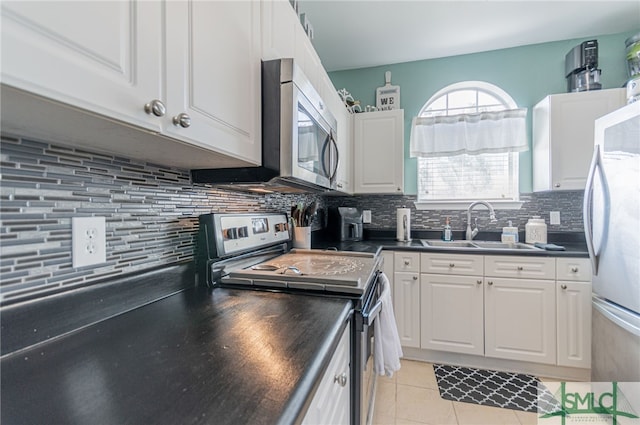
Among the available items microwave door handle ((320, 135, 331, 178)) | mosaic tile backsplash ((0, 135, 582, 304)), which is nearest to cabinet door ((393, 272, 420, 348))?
microwave door handle ((320, 135, 331, 178))

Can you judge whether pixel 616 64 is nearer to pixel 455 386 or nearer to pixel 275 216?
pixel 455 386

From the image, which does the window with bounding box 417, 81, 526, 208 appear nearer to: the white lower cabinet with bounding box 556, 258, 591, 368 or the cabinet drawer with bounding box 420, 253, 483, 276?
the cabinet drawer with bounding box 420, 253, 483, 276

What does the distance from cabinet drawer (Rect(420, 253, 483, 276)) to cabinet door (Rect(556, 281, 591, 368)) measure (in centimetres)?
52

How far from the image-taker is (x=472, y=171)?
2.71m

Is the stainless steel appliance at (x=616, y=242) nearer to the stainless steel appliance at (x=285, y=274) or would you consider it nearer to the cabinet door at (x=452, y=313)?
the cabinet door at (x=452, y=313)

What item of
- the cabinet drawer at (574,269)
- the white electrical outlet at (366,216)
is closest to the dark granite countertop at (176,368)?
the cabinet drawer at (574,269)

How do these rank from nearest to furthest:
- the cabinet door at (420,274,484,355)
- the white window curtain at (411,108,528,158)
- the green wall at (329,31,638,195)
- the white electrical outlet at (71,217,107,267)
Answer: the white electrical outlet at (71,217,107,267) → the cabinet door at (420,274,484,355) → the green wall at (329,31,638,195) → the white window curtain at (411,108,528,158)

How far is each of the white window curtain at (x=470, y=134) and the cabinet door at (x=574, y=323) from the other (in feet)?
3.90

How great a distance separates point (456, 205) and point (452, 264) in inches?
29.0

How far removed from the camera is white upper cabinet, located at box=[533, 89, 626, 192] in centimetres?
215

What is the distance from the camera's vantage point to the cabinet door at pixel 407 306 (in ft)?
7.32

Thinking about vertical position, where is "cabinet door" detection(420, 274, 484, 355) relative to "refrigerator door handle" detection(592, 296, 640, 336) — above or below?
below

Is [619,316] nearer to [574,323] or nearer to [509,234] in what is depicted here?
[574,323]

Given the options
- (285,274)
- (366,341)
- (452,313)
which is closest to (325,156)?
(285,274)
